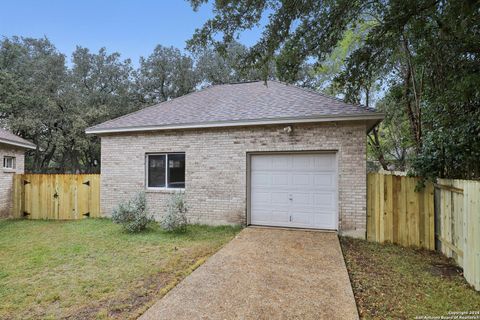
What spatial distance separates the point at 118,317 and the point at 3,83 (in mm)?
25008

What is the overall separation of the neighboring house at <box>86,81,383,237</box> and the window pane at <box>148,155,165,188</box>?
3cm

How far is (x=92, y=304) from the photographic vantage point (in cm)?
353

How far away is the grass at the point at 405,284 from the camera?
341 centimetres

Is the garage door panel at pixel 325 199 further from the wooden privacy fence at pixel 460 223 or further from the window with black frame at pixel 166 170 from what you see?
the window with black frame at pixel 166 170

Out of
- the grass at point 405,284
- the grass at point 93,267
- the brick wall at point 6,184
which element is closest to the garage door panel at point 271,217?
the grass at point 93,267

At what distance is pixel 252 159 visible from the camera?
8.10 m

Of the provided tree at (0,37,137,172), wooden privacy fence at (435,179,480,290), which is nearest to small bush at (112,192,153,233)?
wooden privacy fence at (435,179,480,290)

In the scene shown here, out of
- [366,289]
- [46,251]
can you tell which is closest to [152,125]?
[46,251]

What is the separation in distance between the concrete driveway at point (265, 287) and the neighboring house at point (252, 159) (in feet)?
5.98

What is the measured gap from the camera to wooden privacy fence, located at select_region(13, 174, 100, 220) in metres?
9.82

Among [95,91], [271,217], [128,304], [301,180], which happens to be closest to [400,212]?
[301,180]

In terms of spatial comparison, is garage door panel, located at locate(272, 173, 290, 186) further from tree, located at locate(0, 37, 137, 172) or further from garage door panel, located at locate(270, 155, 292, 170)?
tree, located at locate(0, 37, 137, 172)

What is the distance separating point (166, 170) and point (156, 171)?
1.36ft

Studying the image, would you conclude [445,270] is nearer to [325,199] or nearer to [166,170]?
[325,199]
